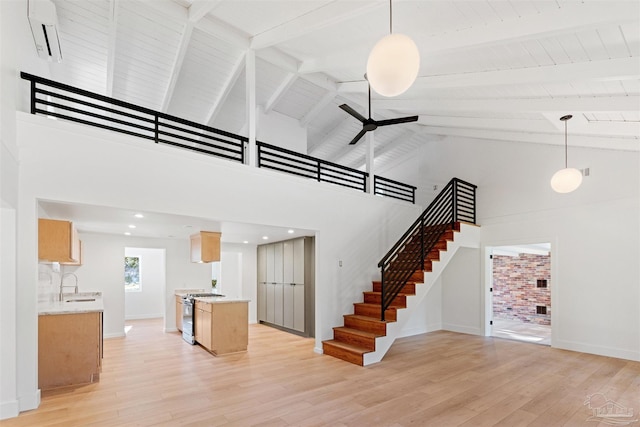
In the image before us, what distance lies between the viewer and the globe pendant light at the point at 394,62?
2.35 metres

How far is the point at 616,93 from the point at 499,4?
1946 millimetres

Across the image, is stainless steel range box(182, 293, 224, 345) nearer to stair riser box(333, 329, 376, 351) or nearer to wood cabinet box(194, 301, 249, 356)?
wood cabinet box(194, 301, 249, 356)

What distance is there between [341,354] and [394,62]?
449 cm

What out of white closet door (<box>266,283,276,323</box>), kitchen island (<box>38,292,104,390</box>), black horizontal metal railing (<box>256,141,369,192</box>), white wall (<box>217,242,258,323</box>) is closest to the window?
white wall (<box>217,242,258,323</box>)

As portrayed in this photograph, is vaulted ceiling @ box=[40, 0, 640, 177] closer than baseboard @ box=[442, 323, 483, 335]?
Yes

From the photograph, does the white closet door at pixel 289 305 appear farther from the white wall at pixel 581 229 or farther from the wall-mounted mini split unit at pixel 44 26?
the wall-mounted mini split unit at pixel 44 26

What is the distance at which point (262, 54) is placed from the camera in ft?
18.5

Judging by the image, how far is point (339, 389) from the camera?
4160 mm

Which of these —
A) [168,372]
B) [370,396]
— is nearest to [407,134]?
[370,396]

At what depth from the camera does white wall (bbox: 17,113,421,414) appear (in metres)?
3.55

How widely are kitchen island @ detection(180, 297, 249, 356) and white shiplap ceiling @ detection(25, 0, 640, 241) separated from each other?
358 centimetres

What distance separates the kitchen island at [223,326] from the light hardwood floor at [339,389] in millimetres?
223

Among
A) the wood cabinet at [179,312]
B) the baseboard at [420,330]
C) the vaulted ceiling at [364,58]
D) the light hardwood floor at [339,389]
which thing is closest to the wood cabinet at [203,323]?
the light hardwood floor at [339,389]

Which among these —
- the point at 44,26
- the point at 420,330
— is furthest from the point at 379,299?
the point at 44,26
